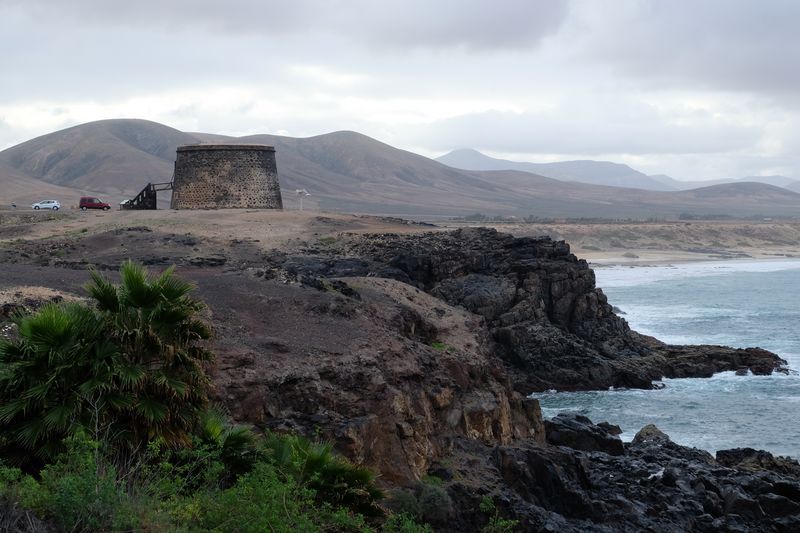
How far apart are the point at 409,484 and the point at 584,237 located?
304 feet

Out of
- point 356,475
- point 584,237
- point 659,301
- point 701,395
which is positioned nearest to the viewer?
point 356,475

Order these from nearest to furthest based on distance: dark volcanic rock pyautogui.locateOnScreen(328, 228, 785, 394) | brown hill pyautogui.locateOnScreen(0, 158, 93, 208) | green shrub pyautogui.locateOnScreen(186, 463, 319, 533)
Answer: green shrub pyautogui.locateOnScreen(186, 463, 319, 533), dark volcanic rock pyautogui.locateOnScreen(328, 228, 785, 394), brown hill pyautogui.locateOnScreen(0, 158, 93, 208)

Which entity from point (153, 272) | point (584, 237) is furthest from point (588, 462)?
point (584, 237)

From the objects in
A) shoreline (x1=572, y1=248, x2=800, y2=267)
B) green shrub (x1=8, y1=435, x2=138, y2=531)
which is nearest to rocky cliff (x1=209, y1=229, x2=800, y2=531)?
green shrub (x1=8, y1=435, x2=138, y2=531)

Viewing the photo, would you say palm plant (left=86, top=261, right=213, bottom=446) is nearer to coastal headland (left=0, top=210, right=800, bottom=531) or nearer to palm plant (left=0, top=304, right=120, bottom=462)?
palm plant (left=0, top=304, right=120, bottom=462)

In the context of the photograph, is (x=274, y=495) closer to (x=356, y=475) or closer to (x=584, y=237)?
(x=356, y=475)

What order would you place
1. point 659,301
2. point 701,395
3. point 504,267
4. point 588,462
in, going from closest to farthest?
point 588,462, point 701,395, point 504,267, point 659,301

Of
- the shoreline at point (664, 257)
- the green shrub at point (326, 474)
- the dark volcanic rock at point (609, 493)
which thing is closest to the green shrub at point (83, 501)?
the green shrub at point (326, 474)

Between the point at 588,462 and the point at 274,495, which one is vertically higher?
the point at 274,495

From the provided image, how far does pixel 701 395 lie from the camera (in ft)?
100

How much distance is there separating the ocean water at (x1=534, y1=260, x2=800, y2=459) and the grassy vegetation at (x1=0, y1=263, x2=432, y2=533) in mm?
15841

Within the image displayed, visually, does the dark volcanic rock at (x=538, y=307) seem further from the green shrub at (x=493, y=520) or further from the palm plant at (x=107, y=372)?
the palm plant at (x=107, y=372)

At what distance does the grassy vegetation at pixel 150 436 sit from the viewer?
9477mm

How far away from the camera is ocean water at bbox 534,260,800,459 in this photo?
26578 mm
